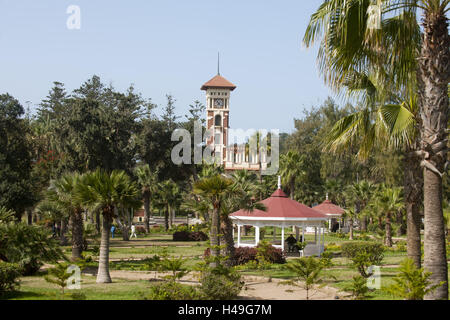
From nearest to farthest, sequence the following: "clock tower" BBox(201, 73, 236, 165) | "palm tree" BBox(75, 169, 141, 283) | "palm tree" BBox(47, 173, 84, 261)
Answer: "palm tree" BBox(75, 169, 141, 283) → "palm tree" BBox(47, 173, 84, 261) → "clock tower" BBox(201, 73, 236, 165)

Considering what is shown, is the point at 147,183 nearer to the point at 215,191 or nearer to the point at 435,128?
the point at 215,191

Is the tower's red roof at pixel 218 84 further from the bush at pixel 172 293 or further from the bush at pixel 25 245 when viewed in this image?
the bush at pixel 172 293

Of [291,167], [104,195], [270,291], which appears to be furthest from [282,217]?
[291,167]

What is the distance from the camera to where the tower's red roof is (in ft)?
229

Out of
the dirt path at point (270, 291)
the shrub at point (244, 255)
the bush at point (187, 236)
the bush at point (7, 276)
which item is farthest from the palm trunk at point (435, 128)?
the bush at point (187, 236)

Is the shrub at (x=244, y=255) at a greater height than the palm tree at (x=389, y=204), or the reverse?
the palm tree at (x=389, y=204)

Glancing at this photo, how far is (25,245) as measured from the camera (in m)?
17.5

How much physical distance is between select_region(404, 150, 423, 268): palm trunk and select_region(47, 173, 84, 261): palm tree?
12149 mm

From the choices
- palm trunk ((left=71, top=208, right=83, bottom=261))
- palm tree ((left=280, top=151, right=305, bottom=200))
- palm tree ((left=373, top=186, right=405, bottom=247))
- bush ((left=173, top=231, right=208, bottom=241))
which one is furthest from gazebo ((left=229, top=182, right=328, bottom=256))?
palm tree ((left=280, top=151, right=305, bottom=200))

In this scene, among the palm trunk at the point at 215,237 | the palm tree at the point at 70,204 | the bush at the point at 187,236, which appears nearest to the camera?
the palm trunk at the point at 215,237

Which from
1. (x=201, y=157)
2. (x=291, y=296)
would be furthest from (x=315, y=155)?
(x=291, y=296)

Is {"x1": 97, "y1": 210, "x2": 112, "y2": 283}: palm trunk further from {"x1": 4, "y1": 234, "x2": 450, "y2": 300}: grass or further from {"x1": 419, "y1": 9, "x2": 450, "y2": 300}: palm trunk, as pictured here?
{"x1": 419, "y1": 9, "x2": 450, "y2": 300}: palm trunk

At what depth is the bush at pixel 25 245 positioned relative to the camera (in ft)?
56.2
